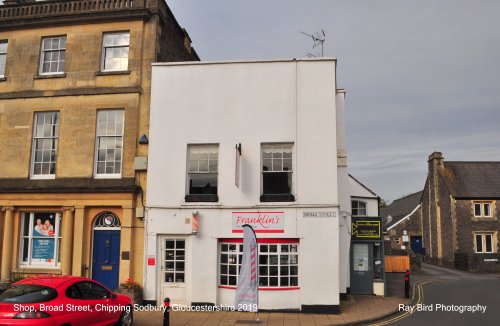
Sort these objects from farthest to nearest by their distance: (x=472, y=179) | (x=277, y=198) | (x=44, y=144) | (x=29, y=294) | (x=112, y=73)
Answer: (x=472, y=179)
(x=44, y=144)
(x=112, y=73)
(x=277, y=198)
(x=29, y=294)

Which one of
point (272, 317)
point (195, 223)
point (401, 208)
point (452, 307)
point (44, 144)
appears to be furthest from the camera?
point (401, 208)

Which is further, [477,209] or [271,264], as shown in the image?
[477,209]

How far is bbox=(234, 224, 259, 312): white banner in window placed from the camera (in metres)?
12.4

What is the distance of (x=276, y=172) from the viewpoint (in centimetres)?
1539

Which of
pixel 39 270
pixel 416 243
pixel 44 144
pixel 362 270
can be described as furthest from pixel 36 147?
pixel 416 243

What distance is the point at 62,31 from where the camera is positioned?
689 inches

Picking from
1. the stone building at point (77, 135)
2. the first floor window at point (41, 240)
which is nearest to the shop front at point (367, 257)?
the stone building at point (77, 135)

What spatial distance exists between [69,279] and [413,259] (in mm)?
29188

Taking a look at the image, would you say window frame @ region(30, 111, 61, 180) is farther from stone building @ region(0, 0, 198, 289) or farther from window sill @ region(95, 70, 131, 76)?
window sill @ region(95, 70, 131, 76)

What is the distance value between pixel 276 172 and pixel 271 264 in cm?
315

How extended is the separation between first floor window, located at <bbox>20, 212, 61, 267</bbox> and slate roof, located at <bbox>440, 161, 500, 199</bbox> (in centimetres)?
3370

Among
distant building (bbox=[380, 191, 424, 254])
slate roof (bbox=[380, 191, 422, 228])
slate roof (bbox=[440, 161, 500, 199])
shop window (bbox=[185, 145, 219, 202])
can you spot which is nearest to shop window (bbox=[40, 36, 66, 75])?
shop window (bbox=[185, 145, 219, 202])

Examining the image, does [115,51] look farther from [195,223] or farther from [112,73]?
[195,223]

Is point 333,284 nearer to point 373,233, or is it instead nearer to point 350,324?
point 350,324
